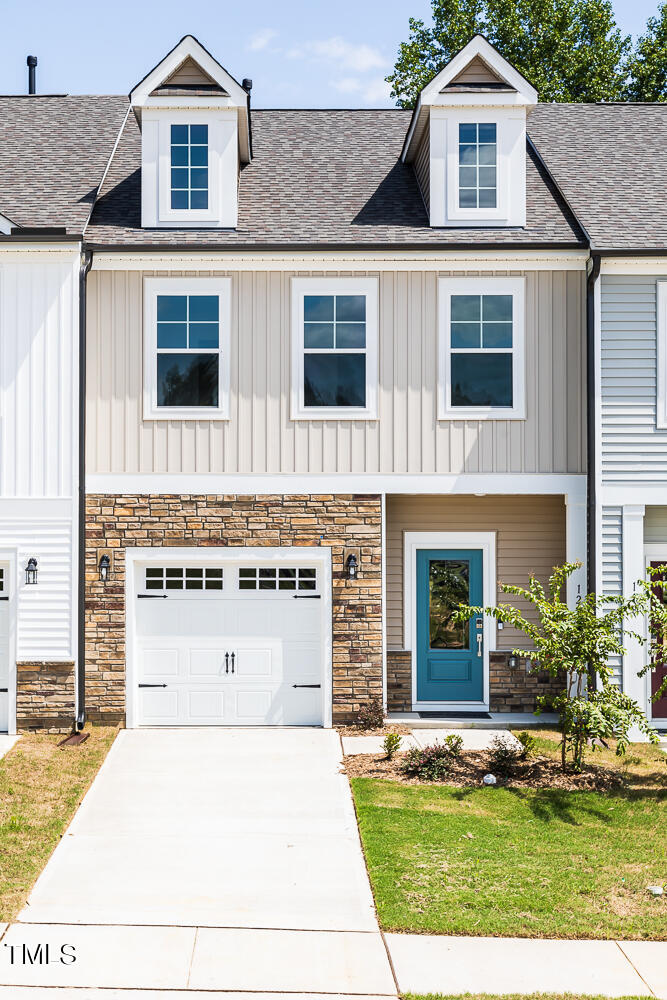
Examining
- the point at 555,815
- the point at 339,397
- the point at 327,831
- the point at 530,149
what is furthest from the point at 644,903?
the point at 530,149

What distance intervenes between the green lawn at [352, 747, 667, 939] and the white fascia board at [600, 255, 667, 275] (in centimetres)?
607

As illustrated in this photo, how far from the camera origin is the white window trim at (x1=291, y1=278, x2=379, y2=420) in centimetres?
1119

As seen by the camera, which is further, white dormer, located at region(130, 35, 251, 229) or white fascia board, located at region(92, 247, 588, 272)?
white dormer, located at region(130, 35, 251, 229)

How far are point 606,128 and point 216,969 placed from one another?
13960mm

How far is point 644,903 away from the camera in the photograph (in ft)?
20.5

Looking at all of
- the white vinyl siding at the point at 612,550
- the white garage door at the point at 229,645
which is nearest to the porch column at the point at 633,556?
the white vinyl siding at the point at 612,550

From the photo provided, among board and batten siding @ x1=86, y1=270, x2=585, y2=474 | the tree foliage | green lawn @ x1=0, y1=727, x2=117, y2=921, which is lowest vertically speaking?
green lawn @ x1=0, y1=727, x2=117, y2=921

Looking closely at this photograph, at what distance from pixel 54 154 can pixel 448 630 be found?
9279 millimetres

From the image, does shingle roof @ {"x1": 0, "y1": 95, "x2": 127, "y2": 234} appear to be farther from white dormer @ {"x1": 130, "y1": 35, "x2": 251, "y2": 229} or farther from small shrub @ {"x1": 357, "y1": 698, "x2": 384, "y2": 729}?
small shrub @ {"x1": 357, "y1": 698, "x2": 384, "y2": 729}

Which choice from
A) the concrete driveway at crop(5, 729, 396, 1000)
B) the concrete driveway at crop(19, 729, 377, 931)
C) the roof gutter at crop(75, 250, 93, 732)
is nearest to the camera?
the concrete driveway at crop(5, 729, 396, 1000)

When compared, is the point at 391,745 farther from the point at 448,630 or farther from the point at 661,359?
the point at 661,359

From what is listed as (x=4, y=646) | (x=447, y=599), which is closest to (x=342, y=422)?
(x=447, y=599)

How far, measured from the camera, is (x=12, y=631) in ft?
35.5

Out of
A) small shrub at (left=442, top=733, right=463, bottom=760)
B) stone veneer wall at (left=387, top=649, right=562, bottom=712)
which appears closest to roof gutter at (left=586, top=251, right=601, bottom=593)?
stone veneer wall at (left=387, top=649, right=562, bottom=712)
